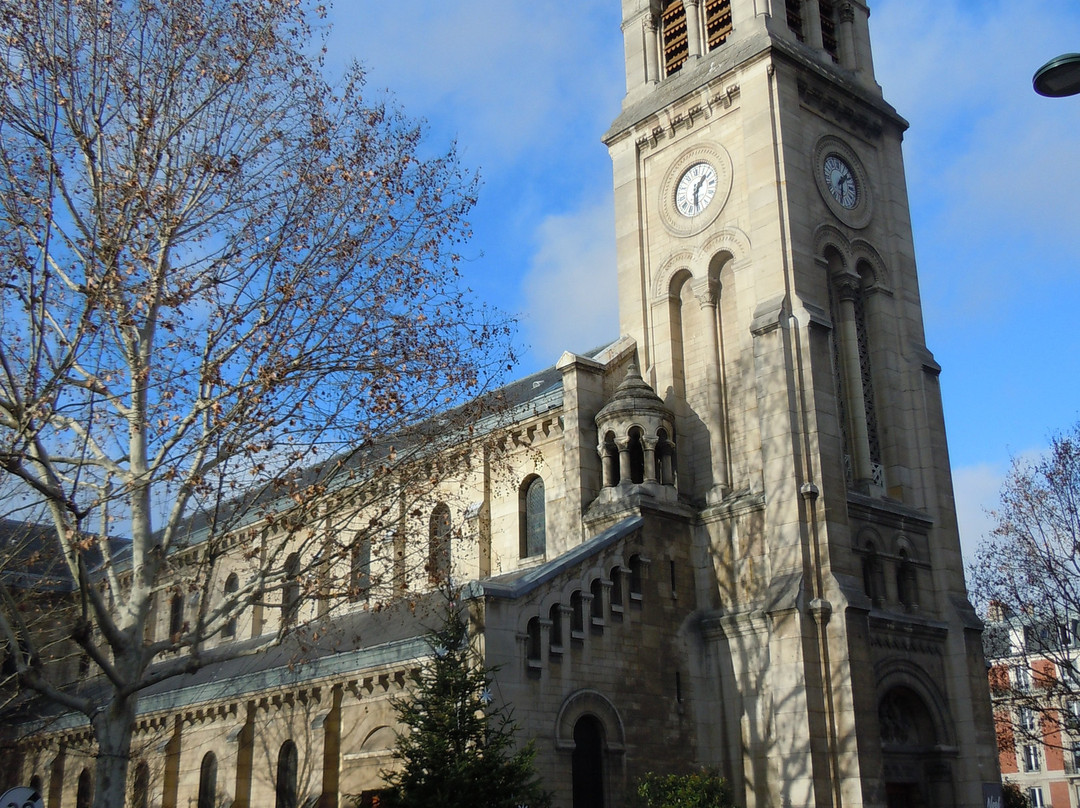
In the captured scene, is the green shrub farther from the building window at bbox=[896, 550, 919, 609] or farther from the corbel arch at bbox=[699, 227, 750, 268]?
the corbel arch at bbox=[699, 227, 750, 268]

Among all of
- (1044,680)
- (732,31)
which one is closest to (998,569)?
(1044,680)

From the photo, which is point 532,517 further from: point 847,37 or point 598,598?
point 847,37

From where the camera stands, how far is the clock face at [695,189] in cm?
3222

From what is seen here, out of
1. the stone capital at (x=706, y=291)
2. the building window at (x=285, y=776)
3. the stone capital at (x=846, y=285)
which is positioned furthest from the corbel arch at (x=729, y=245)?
the building window at (x=285, y=776)

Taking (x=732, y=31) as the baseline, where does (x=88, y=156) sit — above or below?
below

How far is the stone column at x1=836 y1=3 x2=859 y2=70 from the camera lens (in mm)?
35438

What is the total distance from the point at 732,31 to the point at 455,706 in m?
22.3

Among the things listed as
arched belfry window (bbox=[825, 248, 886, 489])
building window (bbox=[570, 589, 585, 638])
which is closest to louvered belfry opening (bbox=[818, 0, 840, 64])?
arched belfry window (bbox=[825, 248, 886, 489])

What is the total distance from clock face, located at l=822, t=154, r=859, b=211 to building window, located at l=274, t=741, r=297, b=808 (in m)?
21.4

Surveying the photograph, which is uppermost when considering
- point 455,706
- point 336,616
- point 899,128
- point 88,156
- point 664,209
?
point 899,128

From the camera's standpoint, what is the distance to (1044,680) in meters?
37.6

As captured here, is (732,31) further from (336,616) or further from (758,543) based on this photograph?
(336,616)

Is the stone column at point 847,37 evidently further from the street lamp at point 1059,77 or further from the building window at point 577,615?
the street lamp at point 1059,77

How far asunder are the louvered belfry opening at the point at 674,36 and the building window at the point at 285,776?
2312 centimetres
